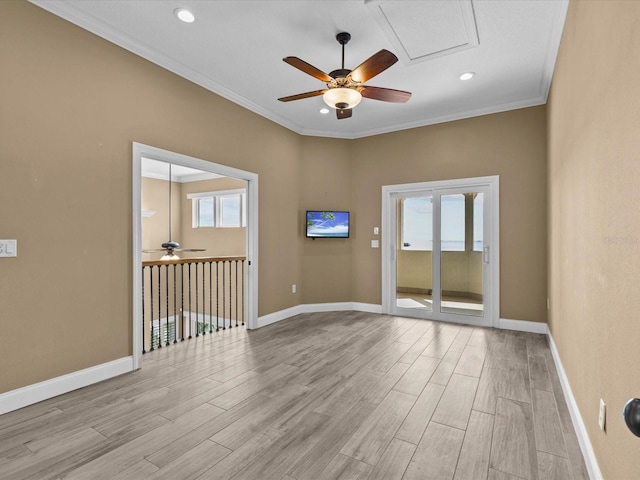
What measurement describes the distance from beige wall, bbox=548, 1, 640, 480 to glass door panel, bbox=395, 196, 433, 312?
8.45 feet

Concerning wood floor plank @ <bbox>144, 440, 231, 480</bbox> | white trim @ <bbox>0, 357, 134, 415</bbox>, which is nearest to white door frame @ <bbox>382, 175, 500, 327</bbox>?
white trim @ <bbox>0, 357, 134, 415</bbox>

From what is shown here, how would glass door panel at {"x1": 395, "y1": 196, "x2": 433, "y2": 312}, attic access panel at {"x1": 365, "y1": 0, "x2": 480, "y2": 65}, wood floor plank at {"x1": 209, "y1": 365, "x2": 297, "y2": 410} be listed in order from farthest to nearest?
1. glass door panel at {"x1": 395, "y1": 196, "x2": 433, "y2": 312}
2. attic access panel at {"x1": 365, "y1": 0, "x2": 480, "y2": 65}
3. wood floor plank at {"x1": 209, "y1": 365, "x2": 297, "y2": 410}

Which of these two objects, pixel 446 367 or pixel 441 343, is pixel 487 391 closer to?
pixel 446 367

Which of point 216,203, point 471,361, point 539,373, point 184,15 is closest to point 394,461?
point 471,361

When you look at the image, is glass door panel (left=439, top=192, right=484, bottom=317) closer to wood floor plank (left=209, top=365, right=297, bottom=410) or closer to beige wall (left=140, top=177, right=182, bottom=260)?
wood floor plank (left=209, top=365, right=297, bottom=410)

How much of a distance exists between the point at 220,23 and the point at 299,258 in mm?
3580

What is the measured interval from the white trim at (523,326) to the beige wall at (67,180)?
4.73m

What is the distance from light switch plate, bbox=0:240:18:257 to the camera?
2392 mm

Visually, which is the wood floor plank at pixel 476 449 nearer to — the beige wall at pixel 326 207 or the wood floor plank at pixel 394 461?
the wood floor plank at pixel 394 461

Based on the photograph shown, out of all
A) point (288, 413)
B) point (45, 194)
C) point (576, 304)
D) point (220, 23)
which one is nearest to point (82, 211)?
point (45, 194)

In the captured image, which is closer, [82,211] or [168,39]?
[82,211]

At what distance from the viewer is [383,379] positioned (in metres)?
2.97

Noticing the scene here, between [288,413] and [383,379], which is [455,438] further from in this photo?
[288,413]

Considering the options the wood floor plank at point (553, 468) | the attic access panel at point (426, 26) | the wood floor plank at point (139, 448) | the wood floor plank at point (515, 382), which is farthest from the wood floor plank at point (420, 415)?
the attic access panel at point (426, 26)
